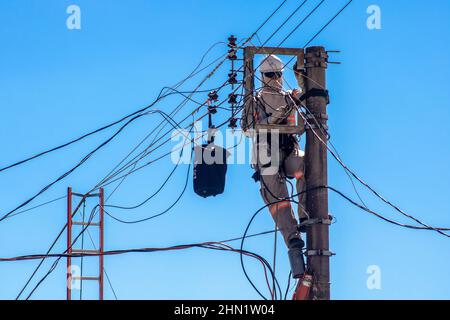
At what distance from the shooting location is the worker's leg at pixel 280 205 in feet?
47.2

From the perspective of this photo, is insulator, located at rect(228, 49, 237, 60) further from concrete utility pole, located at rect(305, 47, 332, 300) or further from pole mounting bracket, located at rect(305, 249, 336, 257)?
pole mounting bracket, located at rect(305, 249, 336, 257)

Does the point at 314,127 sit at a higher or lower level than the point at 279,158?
higher

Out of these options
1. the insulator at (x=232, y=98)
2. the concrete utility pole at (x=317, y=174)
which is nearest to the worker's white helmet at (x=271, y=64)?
the insulator at (x=232, y=98)

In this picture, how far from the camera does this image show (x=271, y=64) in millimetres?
14984

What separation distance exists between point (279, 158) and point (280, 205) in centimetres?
58

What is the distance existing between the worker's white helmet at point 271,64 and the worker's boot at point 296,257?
2253 millimetres

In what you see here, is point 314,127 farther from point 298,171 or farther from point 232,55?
point 232,55

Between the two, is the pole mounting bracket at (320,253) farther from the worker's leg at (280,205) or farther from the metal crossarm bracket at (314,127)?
the metal crossarm bracket at (314,127)

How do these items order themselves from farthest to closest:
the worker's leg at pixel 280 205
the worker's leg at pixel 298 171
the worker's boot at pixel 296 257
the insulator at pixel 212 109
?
1. the insulator at pixel 212 109
2. the worker's leg at pixel 280 205
3. the worker's leg at pixel 298 171
4. the worker's boot at pixel 296 257

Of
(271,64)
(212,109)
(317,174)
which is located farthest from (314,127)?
(212,109)

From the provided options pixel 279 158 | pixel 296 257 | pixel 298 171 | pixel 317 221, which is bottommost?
pixel 296 257
